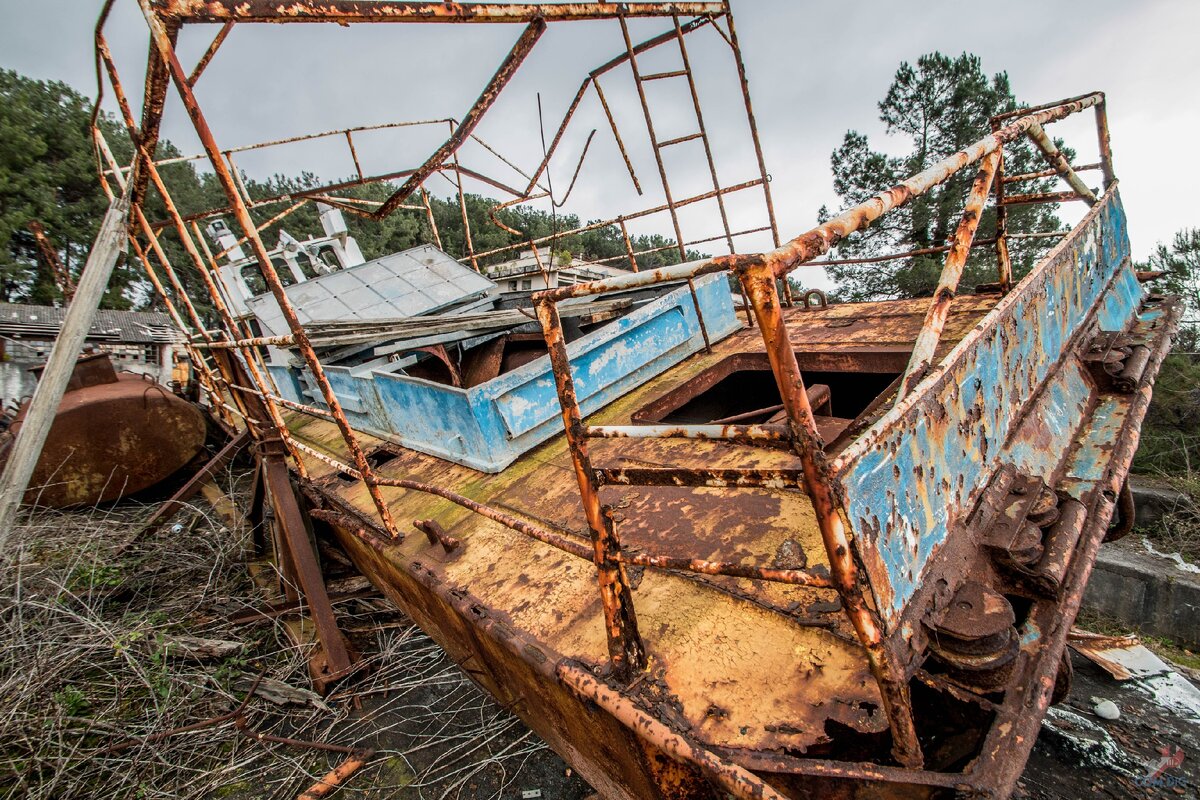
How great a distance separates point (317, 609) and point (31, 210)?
2765 centimetres

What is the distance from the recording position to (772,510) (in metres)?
2.18

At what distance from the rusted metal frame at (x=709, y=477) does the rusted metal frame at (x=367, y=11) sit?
1.81 metres

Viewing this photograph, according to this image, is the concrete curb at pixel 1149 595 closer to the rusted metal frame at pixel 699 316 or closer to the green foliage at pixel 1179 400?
the green foliage at pixel 1179 400

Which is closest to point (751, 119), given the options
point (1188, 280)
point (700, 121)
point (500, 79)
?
point (700, 121)

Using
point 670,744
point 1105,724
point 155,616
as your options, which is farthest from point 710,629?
point 155,616

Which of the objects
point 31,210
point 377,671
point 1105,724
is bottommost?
point 1105,724

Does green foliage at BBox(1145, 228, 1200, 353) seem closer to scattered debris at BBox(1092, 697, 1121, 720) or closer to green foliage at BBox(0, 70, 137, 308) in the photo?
scattered debris at BBox(1092, 697, 1121, 720)

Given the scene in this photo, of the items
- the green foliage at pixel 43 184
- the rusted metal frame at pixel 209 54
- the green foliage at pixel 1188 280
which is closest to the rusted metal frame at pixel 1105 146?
the rusted metal frame at pixel 209 54

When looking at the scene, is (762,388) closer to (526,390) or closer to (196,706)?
(526,390)

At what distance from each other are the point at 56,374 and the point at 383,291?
470cm

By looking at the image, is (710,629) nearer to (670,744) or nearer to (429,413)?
(670,744)

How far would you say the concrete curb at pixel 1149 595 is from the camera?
5980mm

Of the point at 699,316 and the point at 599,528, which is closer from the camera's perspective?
the point at 599,528

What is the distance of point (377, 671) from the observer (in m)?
3.69
